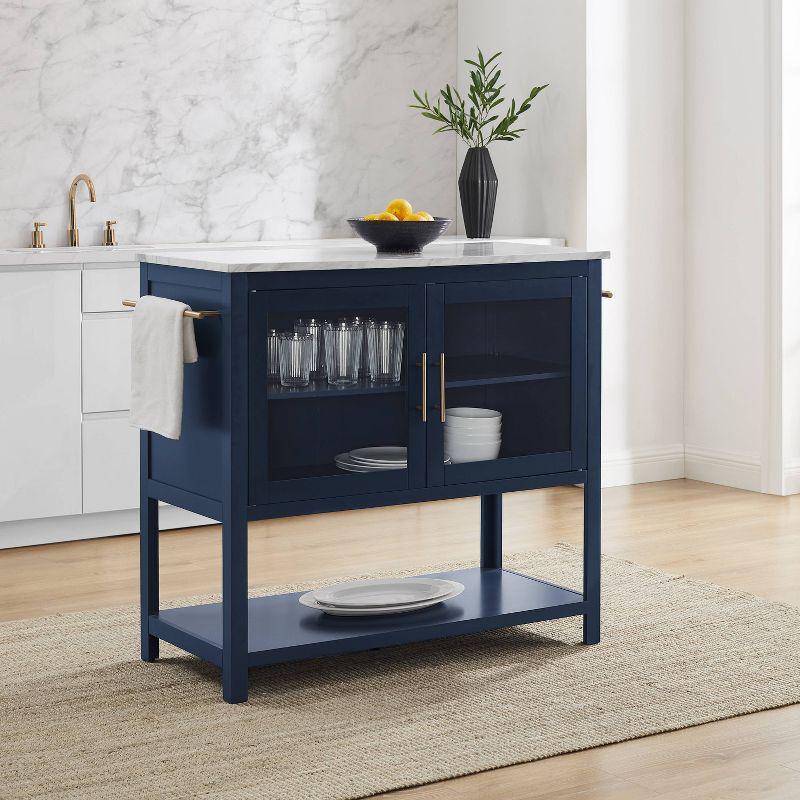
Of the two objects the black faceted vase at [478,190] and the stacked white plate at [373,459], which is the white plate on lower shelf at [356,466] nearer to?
the stacked white plate at [373,459]

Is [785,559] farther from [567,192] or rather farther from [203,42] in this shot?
[203,42]

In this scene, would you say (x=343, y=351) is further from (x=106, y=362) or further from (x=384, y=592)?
(x=106, y=362)

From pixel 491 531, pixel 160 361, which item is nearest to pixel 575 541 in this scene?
pixel 491 531

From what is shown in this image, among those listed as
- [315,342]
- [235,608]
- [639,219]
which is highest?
[639,219]

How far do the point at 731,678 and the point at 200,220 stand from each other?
2.95 metres

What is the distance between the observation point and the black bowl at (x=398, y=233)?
3480 millimetres

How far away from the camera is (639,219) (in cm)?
570

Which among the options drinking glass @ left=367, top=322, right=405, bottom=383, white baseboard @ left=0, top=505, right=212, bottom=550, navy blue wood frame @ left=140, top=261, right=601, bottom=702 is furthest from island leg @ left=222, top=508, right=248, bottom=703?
white baseboard @ left=0, top=505, right=212, bottom=550

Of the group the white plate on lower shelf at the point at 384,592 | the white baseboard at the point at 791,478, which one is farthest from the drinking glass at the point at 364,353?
the white baseboard at the point at 791,478

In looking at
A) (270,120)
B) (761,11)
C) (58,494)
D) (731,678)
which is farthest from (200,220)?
(731,678)

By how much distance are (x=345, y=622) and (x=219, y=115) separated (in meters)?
2.66

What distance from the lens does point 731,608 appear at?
3.88 m

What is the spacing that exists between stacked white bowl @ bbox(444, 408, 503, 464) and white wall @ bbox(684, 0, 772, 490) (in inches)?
94.6

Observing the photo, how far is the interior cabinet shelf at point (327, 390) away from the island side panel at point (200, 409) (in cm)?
13
